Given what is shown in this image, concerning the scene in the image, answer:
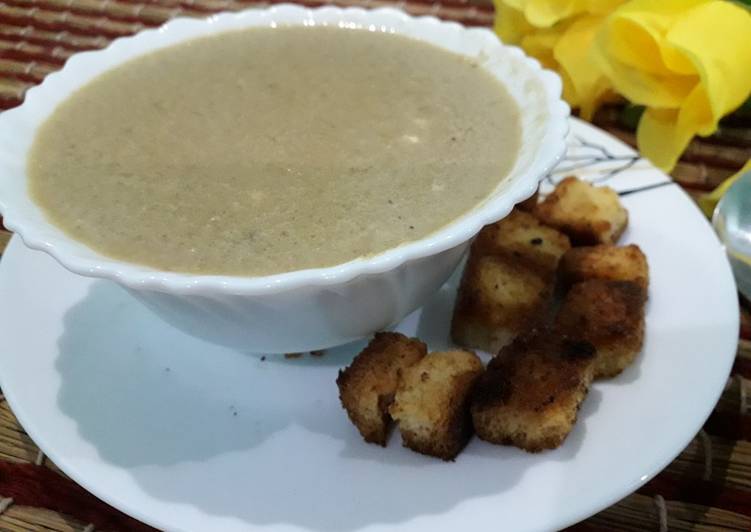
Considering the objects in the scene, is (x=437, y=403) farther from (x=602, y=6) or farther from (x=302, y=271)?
(x=602, y=6)

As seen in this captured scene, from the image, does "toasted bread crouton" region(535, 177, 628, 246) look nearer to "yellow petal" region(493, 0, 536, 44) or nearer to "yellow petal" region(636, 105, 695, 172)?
"yellow petal" region(636, 105, 695, 172)


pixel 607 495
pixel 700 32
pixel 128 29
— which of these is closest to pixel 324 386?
pixel 607 495

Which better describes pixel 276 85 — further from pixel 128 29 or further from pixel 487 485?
pixel 128 29

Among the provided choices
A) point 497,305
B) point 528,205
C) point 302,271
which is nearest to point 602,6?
point 528,205

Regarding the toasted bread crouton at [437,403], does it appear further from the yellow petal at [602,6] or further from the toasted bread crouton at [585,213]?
the yellow petal at [602,6]

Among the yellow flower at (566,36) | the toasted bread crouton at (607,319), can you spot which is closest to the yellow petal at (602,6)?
the yellow flower at (566,36)

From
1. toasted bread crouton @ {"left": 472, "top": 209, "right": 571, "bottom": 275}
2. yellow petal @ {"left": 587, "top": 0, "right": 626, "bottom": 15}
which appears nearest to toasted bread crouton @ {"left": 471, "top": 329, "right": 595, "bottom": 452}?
toasted bread crouton @ {"left": 472, "top": 209, "right": 571, "bottom": 275}
